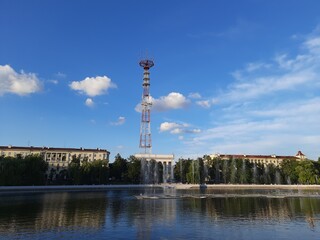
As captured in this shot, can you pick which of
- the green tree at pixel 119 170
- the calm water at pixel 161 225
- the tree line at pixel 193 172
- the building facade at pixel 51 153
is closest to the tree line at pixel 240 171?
the tree line at pixel 193 172

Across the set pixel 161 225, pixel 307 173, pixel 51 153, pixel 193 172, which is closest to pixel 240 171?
pixel 193 172

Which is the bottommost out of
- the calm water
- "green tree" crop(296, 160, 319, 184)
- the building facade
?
the calm water

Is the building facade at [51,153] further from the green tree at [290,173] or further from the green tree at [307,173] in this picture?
the green tree at [307,173]

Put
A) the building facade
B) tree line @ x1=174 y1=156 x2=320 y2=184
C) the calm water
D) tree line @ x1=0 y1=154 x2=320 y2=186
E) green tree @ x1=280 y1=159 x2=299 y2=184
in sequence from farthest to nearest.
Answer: the building facade → green tree @ x1=280 y1=159 x2=299 y2=184 → tree line @ x1=174 y1=156 x2=320 y2=184 → tree line @ x1=0 y1=154 x2=320 y2=186 → the calm water

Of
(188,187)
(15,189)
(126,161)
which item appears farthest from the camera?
(126,161)

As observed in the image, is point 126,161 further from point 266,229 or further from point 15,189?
point 266,229

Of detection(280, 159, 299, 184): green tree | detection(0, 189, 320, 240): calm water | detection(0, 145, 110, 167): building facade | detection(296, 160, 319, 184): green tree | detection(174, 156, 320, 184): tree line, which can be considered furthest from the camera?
detection(0, 145, 110, 167): building facade

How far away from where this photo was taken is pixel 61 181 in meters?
95.6

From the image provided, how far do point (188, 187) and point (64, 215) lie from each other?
6221 centimetres

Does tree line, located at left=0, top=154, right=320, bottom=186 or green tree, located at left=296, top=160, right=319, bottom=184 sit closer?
tree line, located at left=0, top=154, right=320, bottom=186

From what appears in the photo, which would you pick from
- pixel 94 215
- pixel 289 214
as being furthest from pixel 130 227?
pixel 289 214

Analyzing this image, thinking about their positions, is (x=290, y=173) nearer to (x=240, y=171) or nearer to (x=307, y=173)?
(x=307, y=173)

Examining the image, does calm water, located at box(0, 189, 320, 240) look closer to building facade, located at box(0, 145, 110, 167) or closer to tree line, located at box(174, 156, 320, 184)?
tree line, located at box(174, 156, 320, 184)

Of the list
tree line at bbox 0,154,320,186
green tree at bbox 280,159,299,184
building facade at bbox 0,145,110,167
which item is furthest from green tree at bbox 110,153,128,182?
green tree at bbox 280,159,299,184
